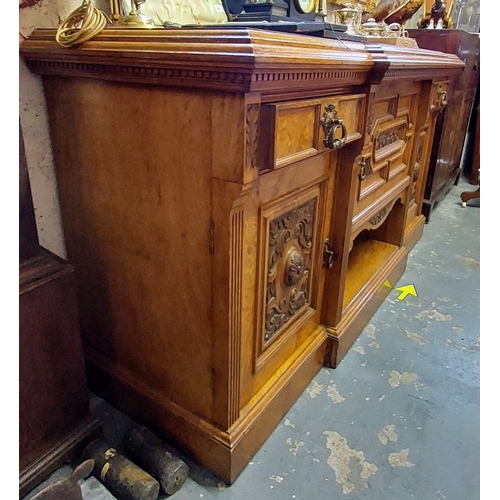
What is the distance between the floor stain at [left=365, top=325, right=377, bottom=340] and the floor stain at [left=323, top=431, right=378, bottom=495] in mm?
505

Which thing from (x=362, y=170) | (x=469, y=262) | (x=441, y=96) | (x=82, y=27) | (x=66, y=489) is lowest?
(x=469, y=262)

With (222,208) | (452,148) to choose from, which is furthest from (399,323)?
(452,148)

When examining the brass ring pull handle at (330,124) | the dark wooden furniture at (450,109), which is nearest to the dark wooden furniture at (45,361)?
the brass ring pull handle at (330,124)

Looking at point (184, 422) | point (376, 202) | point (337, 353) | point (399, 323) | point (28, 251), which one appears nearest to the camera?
point (28, 251)

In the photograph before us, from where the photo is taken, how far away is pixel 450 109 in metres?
2.48

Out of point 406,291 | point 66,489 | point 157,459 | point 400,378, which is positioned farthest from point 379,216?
point 66,489

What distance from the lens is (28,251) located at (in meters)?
0.93

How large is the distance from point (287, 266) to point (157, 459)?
53 centimetres

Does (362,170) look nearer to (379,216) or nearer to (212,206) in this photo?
(379,216)

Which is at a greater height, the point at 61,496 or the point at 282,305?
the point at 282,305

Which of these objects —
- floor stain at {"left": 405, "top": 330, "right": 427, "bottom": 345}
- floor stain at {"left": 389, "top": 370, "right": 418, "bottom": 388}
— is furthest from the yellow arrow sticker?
floor stain at {"left": 389, "top": 370, "right": 418, "bottom": 388}

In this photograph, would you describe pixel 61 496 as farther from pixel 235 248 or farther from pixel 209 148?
pixel 209 148

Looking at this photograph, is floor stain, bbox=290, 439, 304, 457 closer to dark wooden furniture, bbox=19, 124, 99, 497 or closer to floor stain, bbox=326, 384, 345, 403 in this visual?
floor stain, bbox=326, 384, 345, 403

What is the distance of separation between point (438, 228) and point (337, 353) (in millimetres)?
1524
